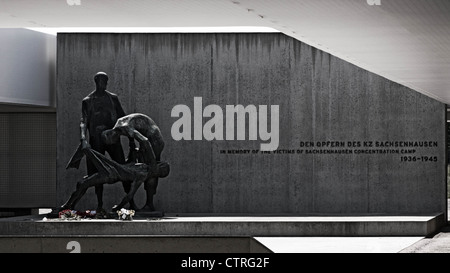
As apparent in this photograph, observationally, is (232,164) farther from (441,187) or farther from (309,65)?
(441,187)

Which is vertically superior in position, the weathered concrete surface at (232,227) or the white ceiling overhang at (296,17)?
the white ceiling overhang at (296,17)

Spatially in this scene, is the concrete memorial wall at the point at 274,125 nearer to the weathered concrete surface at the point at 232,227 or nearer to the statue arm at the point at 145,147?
the weathered concrete surface at the point at 232,227

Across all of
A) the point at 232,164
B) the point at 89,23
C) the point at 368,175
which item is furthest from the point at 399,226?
the point at 89,23

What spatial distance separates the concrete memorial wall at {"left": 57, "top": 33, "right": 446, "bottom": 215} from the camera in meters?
16.9

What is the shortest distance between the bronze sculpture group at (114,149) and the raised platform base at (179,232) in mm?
571

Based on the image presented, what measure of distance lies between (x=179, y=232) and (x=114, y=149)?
68.6 inches

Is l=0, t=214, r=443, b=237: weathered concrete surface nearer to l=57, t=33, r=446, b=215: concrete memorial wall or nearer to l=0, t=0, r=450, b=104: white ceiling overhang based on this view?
l=57, t=33, r=446, b=215: concrete memorial wall

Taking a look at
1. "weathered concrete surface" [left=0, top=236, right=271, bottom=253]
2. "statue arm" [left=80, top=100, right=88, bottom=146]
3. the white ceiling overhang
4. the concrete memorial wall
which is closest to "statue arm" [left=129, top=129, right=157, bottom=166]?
"statue arm" [left=80, top=100, right=88, bottom=146]

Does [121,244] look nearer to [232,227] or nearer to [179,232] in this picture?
[179,232]

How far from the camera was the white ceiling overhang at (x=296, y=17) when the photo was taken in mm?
4590

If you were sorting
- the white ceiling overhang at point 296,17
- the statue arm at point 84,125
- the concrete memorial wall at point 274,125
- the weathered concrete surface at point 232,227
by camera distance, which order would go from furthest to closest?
the concrete memorial wall at point 274,125, the statue arm at point 84,125, the weathered concrete surface at point 232,227, the white ceiling overhang at point 296,17

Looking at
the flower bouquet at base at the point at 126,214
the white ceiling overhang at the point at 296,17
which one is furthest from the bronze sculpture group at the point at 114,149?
the white ceiling overhang at the point at 296,17

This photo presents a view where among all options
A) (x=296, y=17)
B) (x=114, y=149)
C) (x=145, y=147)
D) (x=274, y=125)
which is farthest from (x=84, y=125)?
(x=296, y=17)

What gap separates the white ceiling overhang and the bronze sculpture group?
7.99m
